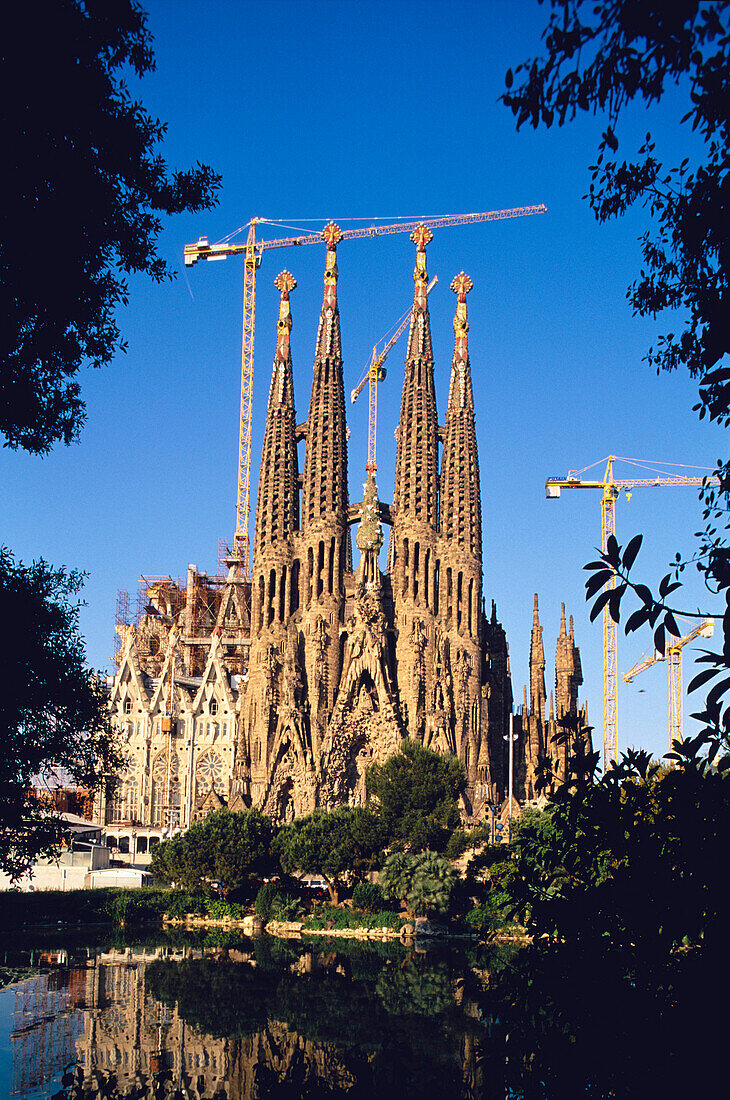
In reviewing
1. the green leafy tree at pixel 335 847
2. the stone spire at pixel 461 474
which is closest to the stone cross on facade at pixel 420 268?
the stone spire at pixel 461 474

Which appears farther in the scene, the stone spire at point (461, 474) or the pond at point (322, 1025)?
the stone spire at point (461, 474)

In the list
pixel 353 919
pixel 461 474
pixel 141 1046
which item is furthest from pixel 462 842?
pixel 461 474

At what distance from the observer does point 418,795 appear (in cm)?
6222

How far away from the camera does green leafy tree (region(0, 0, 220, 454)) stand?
11.4 m

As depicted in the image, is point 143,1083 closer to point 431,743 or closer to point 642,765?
point 642,765

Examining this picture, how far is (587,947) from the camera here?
29.3 feet

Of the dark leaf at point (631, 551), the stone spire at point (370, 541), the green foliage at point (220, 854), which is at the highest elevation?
the stone spire at point (370, 541)

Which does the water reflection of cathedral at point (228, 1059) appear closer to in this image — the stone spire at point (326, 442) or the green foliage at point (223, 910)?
the green foliage at point (223, 910)

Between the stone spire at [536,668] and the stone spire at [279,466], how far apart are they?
2285cm

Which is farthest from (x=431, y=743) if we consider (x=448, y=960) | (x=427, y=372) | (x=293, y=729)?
(x=448, y=960)

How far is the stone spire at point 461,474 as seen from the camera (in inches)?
3509

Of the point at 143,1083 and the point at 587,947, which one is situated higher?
the point at 587,947

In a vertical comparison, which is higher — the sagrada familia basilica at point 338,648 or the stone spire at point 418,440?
the stone spire at point 418,440

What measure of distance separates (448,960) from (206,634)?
72300mm
